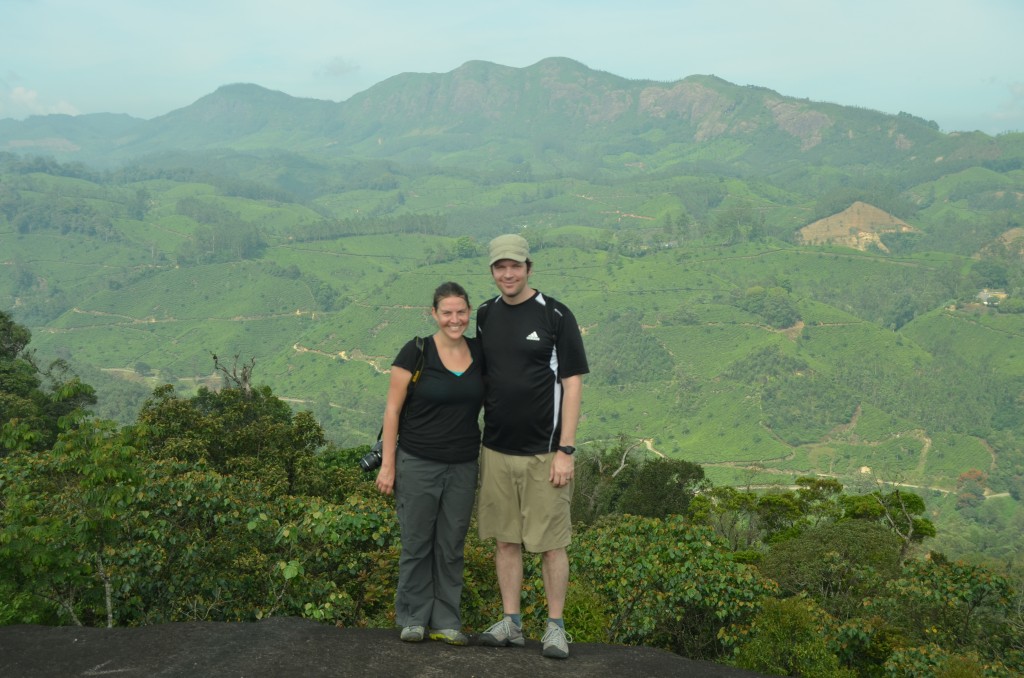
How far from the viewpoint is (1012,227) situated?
618 ft

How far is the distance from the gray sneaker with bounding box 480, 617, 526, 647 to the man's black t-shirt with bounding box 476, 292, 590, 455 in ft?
3.57

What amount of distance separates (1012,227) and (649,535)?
21577 centimetres

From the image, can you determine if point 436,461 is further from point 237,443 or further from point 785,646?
point 237,443

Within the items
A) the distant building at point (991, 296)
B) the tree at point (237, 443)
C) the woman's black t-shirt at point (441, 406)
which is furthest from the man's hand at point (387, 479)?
the distant building at point (991, 296)

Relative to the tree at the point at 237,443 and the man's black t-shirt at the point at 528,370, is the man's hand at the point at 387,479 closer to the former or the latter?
the man's black t-shirt at the point at 528,370

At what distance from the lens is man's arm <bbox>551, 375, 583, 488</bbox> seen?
186 inches

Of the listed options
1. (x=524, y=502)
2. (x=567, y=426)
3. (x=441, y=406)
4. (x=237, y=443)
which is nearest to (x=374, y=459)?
(x=441, y=406)

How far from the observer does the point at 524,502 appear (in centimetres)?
485

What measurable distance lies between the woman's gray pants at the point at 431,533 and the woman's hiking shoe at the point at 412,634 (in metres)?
0.05

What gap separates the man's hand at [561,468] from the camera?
4.72 meters

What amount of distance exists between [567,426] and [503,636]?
135 cm

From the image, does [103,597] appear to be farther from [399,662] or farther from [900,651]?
[900,651]

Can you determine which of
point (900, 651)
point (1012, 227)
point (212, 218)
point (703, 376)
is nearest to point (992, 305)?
point (703, 376)

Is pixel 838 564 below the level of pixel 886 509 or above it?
above
